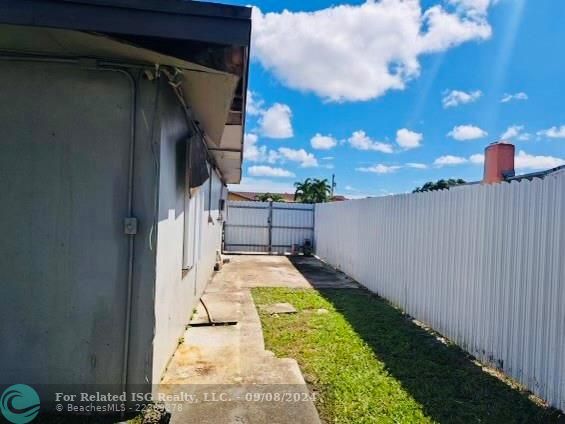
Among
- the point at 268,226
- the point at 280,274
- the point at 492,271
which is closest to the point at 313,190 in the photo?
the point at 268,226

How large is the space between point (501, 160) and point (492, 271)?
18.1 feet

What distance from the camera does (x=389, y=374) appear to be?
3498 millimetres

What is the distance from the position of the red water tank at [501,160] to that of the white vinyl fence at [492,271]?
341 cm

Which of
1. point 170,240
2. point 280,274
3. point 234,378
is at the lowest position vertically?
point 280,274

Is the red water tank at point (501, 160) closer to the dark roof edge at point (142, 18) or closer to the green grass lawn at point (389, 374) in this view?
the green grass lawn at point (389, 374)

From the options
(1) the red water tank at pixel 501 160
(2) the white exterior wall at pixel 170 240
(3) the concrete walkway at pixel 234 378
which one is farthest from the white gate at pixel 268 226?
(2) the white exterior wall at pixel 170 240

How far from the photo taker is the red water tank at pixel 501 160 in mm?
8039

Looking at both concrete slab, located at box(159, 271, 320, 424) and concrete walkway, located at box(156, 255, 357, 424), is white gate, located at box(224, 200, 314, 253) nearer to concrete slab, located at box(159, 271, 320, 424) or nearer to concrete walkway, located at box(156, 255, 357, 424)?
concrete walkway, located at box(156, 255, 357, 424)

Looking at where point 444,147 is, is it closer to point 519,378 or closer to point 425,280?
point 425,280

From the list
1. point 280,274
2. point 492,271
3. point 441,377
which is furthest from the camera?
point 280,274

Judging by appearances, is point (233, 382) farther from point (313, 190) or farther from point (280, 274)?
point (313, 190)

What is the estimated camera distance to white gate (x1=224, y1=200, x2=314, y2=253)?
15334 millimetres

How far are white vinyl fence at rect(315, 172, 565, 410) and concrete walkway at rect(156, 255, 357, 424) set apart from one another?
200 cm

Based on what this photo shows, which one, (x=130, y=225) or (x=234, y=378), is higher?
(x=130, y=225)
